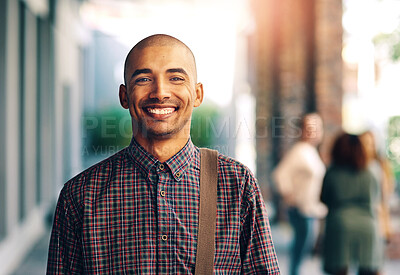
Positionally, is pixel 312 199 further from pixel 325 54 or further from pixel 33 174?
pixel 33 174

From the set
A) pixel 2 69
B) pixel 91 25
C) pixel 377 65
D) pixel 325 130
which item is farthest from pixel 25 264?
pixel 377 65

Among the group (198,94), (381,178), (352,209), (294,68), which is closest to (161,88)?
(198,94)

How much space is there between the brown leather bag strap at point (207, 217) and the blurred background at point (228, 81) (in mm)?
2272

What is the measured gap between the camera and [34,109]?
519cm

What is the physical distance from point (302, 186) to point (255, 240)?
2.57 meters

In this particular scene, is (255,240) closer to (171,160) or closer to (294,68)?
(171,160)

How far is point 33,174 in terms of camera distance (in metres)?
5.21

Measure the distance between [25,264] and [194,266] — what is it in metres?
3.76

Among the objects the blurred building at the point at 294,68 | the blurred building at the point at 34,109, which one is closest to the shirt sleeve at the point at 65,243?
the blurred building at the point at 34,109

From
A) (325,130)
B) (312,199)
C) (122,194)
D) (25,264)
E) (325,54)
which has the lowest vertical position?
(25,264)

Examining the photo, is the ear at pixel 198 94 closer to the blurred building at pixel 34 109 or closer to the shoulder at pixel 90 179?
the shoulder at pixel 90 179

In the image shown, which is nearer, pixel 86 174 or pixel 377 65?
pixel 86 174

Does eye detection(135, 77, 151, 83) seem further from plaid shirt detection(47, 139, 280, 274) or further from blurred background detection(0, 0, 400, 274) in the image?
blurred background detection(0, 0, 400, 274)

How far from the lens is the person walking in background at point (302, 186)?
3442 mm
